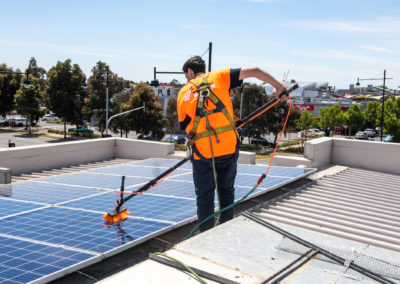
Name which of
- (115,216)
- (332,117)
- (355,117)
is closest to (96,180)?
(115,216)

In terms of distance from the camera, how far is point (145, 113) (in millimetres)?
44062

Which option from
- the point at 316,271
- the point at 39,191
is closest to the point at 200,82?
the point at 316,271

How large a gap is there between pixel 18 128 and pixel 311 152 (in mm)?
61299

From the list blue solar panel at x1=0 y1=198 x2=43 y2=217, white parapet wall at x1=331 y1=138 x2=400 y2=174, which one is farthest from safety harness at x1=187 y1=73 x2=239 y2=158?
white parapet wall at x1=331 y1=138 x2=400 y2=174

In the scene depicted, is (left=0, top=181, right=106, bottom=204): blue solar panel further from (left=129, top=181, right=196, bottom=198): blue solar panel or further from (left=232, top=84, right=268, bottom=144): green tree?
(left=232, top=84, right=268, bottom=144): green tree

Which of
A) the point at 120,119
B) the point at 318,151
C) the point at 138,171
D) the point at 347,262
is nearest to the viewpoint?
the point at 347,262

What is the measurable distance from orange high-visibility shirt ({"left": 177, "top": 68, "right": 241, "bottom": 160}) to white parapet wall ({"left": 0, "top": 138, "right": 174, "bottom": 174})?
9.25 metres

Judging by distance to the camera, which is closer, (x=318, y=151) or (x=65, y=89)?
(x=318, y=151)

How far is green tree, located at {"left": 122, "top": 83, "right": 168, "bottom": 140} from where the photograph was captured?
4403cm

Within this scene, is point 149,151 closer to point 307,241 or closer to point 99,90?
point 307,241

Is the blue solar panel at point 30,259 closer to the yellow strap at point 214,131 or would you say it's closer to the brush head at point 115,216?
the brush head at point 115,216

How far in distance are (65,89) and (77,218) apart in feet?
158

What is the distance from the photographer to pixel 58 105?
50.9 meters

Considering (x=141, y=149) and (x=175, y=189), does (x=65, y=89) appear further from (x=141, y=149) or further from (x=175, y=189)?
(x=175, y=189)
